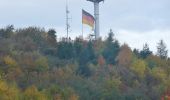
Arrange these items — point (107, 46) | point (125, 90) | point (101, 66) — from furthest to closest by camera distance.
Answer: point (107, 46)
point (101, 66)
point (125, 90)

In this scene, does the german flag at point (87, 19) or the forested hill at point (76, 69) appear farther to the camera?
the german flag at point (87, 19)

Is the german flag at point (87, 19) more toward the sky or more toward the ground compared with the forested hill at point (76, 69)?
more toward the sky

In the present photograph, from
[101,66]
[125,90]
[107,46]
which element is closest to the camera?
[125,90]

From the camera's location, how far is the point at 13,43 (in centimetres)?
8812

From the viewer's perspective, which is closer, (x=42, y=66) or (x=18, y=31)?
(x=42, y=66)

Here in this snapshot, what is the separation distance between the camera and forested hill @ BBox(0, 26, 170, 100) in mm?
73000

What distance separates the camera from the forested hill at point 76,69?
73.0 metres

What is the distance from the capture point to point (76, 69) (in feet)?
274

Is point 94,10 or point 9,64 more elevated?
point 94,10

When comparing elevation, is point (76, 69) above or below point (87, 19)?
below

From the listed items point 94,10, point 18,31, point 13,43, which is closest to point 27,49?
point 13,43

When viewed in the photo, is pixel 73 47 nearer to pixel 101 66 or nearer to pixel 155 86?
pixel 101 66

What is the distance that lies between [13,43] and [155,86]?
1836cm

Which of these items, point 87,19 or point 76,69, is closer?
point 76,69
